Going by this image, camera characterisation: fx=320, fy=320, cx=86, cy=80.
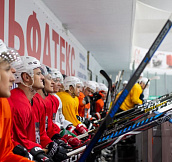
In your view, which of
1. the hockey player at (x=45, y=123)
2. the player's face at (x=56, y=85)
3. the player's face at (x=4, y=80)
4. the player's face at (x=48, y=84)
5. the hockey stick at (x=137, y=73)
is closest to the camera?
the hockey stick at (x=137, y=73)

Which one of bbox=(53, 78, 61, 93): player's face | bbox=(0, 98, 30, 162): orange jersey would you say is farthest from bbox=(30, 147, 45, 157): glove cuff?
bbox=(53, 78, 61, 93): player's face

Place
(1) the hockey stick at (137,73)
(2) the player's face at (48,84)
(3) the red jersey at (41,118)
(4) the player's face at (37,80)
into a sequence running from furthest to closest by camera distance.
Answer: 1. (2) the player's face at (48,84)
2. (3) the red jersey at (41,118)
3. (4) the player's face at (37,80)
4. (1) the hockey stick at (137,73)

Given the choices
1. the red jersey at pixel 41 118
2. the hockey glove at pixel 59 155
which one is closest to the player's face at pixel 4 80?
the hockey glove at pixel 59 155

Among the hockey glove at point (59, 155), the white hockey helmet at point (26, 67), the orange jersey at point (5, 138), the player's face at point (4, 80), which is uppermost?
the white hockey helmet at point (26, 67)

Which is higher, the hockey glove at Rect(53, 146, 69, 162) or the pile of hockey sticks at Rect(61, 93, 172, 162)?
the pile of hockey sticks at Rect(61, 93, 172, 162)

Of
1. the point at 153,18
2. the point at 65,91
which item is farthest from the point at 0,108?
the point at 153,18

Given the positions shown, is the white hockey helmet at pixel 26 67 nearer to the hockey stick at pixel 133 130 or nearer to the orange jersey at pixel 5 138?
the orange jersey at pixel 5 138

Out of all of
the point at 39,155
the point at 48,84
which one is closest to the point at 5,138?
the point at 39,155

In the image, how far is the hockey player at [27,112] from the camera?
2.56 meters

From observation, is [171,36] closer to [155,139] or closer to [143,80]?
[143,80]

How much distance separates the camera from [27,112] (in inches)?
106

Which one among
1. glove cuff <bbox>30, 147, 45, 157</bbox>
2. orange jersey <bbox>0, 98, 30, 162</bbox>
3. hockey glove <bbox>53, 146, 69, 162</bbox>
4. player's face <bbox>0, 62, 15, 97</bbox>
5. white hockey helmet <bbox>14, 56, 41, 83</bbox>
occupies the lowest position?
hockey glove <bbox>53, 146, 69, 162</bbox>

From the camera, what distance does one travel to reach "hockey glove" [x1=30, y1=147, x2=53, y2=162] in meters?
2.48

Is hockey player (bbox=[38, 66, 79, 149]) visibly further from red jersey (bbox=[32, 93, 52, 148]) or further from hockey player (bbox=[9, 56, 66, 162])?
hockey player (bbox=[9, 56, 66, 162])
